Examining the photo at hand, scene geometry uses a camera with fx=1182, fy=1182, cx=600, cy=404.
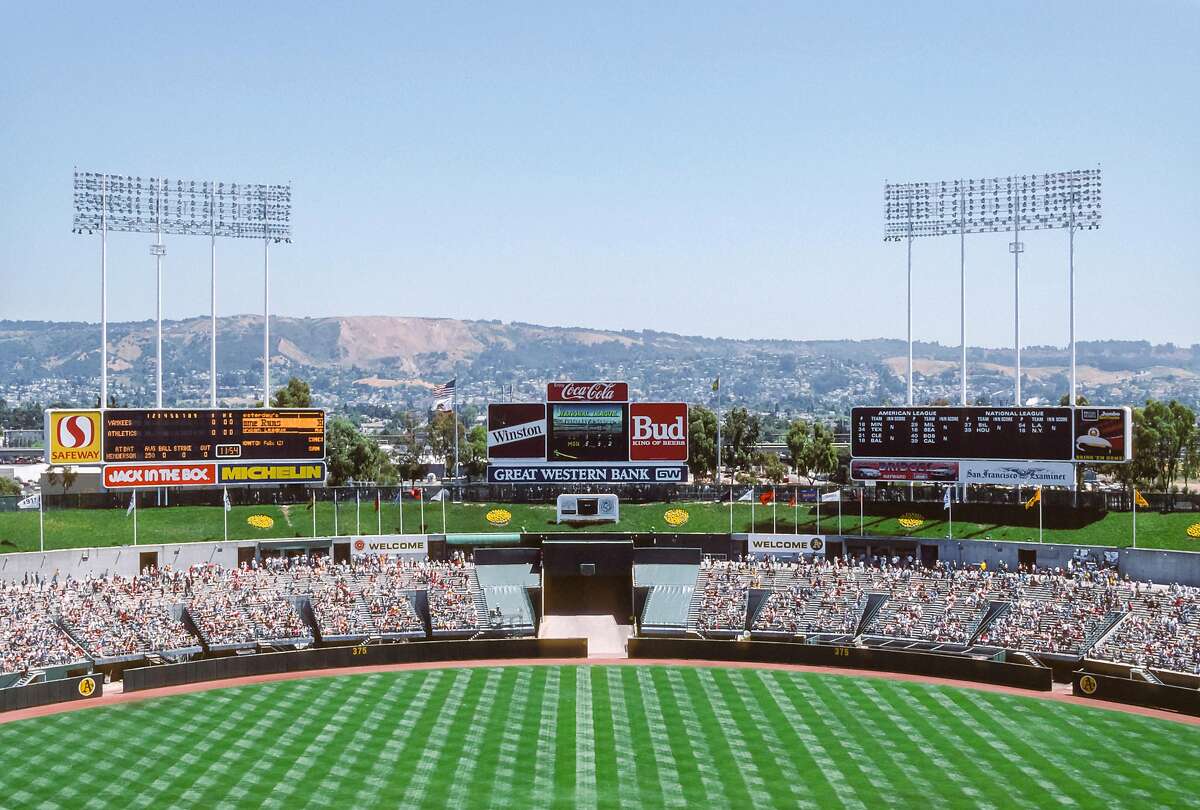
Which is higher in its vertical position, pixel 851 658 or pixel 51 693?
pixel 851 658

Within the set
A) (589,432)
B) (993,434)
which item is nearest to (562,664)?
(589,432)

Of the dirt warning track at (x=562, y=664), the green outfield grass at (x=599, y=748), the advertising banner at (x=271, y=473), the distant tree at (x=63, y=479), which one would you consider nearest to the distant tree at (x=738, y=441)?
the distant tree at (x=63, y=479)

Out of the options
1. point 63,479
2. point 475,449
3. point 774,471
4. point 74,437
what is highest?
point 74,437

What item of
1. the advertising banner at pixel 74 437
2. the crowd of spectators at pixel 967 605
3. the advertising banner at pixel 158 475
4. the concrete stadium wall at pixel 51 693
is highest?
the advertising banner at pixel 74 437

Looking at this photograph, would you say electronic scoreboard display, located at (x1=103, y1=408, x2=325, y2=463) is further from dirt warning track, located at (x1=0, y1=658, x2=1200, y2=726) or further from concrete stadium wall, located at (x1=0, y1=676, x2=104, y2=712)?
concrete stadium wall, located at (x1=0, y1=676, x2=104, y2=712)

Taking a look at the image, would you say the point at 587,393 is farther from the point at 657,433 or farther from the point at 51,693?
the point at 51,693

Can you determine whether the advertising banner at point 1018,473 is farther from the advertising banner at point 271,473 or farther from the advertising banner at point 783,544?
the advertising banner at point 271,473
